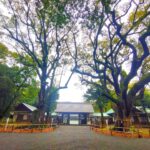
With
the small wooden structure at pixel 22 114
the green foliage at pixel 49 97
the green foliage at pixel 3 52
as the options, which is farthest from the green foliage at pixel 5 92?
the small wooden structure at pixel 22 114

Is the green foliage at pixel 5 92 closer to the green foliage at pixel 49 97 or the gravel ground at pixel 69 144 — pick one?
the green foliage at pixel 49 97

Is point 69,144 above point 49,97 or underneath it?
underneath

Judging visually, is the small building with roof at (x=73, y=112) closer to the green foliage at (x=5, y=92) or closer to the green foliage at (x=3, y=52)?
Answer: the green foliage at (x=5, y=92)

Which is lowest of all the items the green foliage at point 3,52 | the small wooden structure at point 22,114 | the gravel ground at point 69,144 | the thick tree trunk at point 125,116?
the gravel ground at point 69,144

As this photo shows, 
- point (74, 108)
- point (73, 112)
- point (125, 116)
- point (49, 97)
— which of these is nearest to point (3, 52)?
point (49, 97)

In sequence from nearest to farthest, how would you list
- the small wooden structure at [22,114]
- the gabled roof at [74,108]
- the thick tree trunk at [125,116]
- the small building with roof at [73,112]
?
the thick tree trunk at [125,116]
the small wooden structure at [22,114]
the small building with roof at [73,112]
the gabled roof at [74,108]

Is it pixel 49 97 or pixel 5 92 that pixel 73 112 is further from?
pixel 5 92

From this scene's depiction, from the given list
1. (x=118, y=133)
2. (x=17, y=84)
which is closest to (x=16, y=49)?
(x=17, y=84)

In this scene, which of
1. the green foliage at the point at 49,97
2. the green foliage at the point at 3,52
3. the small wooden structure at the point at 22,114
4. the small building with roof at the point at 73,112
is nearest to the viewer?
the green foliage at the point at 49,97

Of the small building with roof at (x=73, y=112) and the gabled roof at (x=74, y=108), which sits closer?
the small building with roof at (x=73, y=112)

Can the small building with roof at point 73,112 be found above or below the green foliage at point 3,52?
below

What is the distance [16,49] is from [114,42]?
505 inches

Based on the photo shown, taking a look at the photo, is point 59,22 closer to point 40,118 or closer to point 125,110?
point 125,110

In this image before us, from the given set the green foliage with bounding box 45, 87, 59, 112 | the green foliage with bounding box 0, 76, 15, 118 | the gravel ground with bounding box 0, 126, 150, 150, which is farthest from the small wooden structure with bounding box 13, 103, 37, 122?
the gravel ground with bounding box 0, 126, 150, 150
